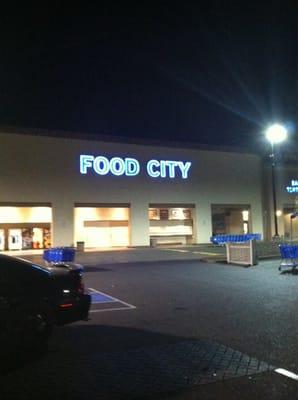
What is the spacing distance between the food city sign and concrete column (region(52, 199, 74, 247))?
10.3 feet

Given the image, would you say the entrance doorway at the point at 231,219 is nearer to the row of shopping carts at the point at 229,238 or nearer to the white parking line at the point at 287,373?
the row of shopping carts at the point at 229,238

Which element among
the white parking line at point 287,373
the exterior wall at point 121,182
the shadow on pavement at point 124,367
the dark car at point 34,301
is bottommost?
the white parking line at point 287,373

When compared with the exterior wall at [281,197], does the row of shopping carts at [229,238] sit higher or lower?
lower

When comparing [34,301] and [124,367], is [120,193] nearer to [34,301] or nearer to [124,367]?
[34,301]

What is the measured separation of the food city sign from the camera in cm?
3794

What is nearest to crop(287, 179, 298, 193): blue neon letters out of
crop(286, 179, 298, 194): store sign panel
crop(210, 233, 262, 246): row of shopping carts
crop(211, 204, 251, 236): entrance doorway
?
crop(286, 179, 298, 194): store sign panel

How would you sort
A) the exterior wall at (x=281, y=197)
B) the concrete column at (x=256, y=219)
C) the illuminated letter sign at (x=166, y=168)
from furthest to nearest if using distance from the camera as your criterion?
the exterior wall at (x=281, y=197) → the concrete column at (x=256, y=219) → the illuminated letter sign at (x=166, y=168)

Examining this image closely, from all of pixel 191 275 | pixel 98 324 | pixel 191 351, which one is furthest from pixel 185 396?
pixel 191 275

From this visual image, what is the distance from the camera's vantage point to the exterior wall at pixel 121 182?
35.2 m

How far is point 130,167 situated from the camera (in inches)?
1563

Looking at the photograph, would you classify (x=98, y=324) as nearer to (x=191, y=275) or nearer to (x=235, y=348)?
(x=235, y=348)

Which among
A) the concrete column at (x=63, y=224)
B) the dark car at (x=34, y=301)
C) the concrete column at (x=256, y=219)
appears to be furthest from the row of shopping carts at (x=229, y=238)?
the dark car at (x=34, y=301)

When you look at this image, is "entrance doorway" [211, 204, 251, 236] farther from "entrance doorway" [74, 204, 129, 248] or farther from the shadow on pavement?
the shadow on pavement

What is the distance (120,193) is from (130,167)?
235cm
